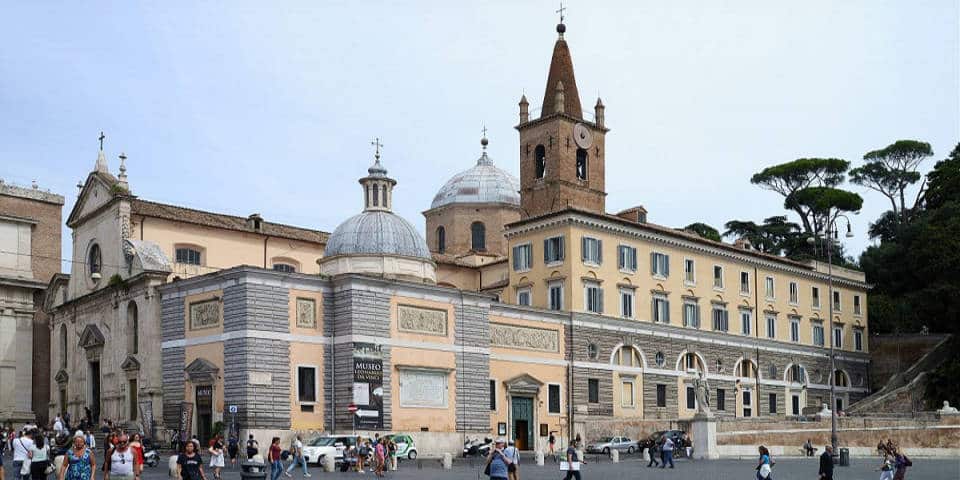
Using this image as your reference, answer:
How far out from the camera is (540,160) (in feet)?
200

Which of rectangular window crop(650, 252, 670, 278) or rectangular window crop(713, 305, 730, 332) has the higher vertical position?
rectangular window crop(650, 252, 670, 278)

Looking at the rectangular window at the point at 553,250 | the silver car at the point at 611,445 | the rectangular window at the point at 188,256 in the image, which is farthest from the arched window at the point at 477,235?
the rectangular window at the point at 188,256

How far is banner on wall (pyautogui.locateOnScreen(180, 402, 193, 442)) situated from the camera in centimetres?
4531

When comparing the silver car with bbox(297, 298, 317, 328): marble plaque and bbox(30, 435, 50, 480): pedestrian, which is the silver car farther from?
bbox(30, 435, 50, 480): pedestrian

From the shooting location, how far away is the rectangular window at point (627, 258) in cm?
5772

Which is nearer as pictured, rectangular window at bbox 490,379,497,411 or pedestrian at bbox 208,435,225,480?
pedestrian at bbox 208,435,225,480

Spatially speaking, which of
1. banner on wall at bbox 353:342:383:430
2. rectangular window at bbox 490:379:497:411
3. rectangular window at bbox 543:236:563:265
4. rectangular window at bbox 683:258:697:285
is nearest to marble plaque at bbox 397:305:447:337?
banner on wall at bbox 353:342:383:430

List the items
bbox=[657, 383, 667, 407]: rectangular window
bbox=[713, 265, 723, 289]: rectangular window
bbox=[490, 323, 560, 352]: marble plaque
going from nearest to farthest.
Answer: bbox=[490, 323, 560, 352]: marble plaque
bbox=[657, 383, 667, 407]: rectangular window
bbox=[713, 265, 723, 289]: rectangular window

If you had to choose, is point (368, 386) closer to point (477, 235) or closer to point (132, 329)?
point (132, 329)

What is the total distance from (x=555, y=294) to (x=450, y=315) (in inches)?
321

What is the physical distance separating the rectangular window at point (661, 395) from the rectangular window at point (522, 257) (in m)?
8.90

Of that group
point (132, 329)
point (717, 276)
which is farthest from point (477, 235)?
point (132, 329)

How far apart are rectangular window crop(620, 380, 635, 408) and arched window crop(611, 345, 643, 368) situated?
897 mm

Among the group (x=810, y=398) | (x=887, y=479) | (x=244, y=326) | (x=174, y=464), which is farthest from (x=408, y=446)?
(x=810, y=398)
